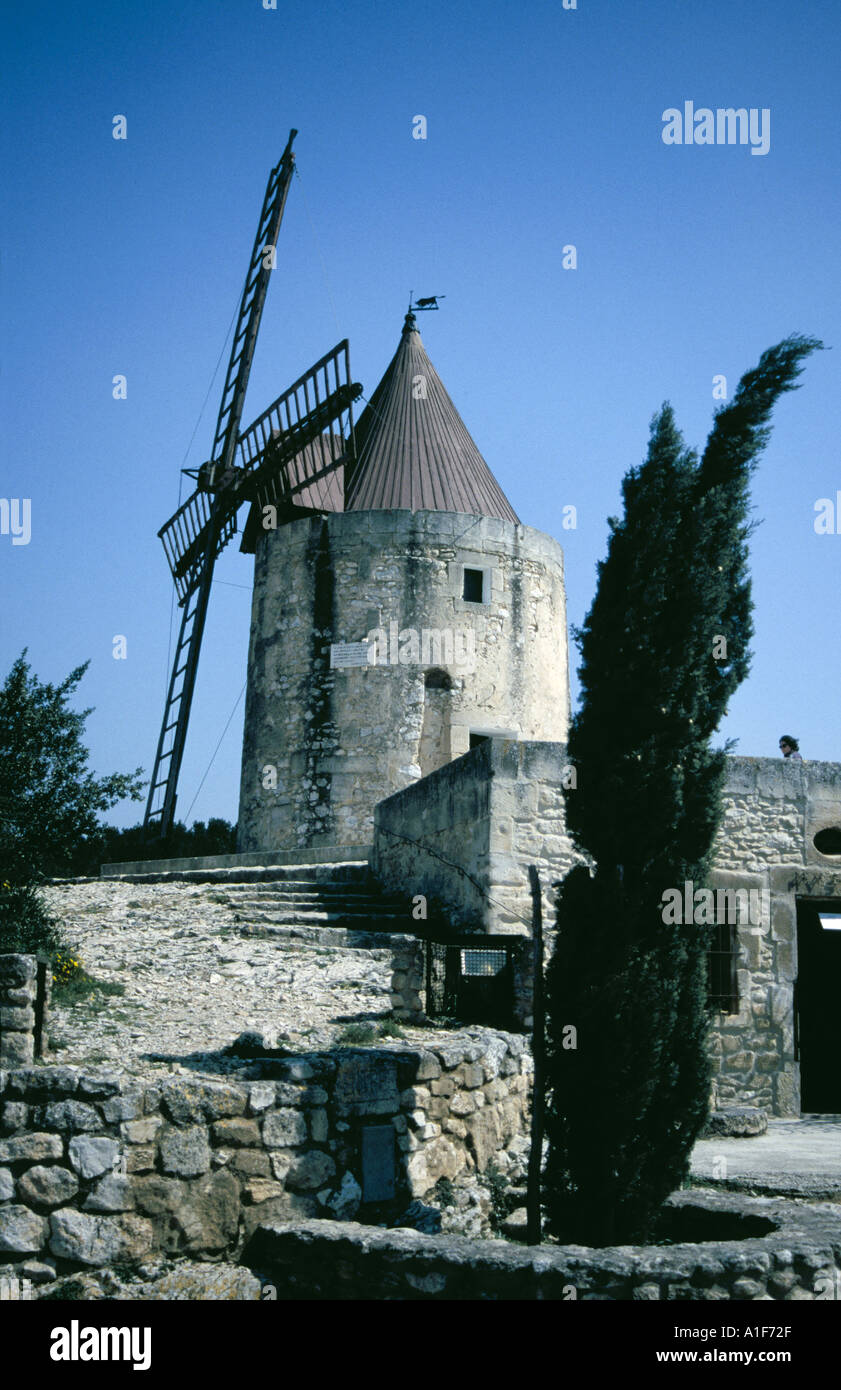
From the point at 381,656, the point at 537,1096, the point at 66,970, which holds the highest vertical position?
the point at 381,656

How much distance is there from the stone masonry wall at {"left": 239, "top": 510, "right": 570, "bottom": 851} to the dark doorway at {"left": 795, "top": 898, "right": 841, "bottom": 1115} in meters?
5.25

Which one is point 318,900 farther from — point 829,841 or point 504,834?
point 829,841

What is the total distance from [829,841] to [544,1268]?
20.1ft

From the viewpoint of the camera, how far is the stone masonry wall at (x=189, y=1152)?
3.86 meters

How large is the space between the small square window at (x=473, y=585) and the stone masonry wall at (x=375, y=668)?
0.08 metres

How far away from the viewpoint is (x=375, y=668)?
47.9 ft

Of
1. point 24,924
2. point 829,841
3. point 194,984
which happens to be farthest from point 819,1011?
point 24,924

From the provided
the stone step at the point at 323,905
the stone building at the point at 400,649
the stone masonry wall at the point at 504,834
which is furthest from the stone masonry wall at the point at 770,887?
the stone step at the point at 323,905

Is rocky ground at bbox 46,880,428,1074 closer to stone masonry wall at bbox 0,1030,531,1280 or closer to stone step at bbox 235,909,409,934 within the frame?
stone step at bbox 235,909,409,934

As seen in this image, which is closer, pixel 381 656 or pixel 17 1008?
pixel 17 1008

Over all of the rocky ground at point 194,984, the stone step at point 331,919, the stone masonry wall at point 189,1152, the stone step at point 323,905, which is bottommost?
the stone masonry wall at point 189,1152

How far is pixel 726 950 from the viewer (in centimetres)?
851

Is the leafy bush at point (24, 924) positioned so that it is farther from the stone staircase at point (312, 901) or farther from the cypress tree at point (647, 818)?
the cypress tree at point (647, 818)

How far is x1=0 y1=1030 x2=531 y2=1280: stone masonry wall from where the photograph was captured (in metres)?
3.86
